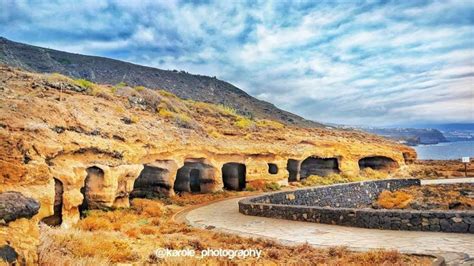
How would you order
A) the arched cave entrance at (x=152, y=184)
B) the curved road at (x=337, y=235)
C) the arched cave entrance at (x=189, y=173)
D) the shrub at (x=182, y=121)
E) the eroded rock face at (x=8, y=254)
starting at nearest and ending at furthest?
1. the eroded rock face at (x=8, y=254)
2. the curved road at (x=337, y=235)
3. the arched cave entrance at (x=152, y=184)
4. the arched cave entrance at (x=189, y=173)
5. the shrub at (x=182, y=121)

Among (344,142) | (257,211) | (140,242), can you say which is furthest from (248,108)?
(140,242)

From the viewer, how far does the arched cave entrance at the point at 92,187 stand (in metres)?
15.9

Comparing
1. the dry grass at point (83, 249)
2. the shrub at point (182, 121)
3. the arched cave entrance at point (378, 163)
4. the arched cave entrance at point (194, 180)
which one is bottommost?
the dry grass at point (83, 249)

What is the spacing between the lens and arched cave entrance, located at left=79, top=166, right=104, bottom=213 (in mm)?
15906

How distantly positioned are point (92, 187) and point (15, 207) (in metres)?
10.8

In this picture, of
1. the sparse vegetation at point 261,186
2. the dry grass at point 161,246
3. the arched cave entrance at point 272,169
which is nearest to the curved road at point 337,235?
the dry grass at point 161,246

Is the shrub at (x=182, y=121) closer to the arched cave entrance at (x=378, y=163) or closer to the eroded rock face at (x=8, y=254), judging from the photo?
the eroded rock face at (x=8, y=254)

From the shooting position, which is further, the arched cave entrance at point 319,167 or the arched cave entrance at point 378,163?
the arched cave entrance at point 378,163

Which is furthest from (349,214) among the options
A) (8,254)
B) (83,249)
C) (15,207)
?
(8,254)

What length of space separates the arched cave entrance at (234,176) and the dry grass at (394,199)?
31.7 feet

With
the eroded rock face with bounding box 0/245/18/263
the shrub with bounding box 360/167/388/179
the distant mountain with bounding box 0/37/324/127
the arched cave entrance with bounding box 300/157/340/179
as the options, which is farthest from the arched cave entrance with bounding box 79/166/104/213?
the distant mountain with bounding box 0/37/324/127

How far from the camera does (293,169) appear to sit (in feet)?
108

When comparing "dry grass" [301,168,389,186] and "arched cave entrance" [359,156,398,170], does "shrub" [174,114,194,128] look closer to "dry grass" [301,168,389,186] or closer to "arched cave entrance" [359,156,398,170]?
"dry grass" [301,168,389,186]

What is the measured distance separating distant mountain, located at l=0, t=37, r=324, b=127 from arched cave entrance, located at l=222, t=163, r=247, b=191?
1320 inches
